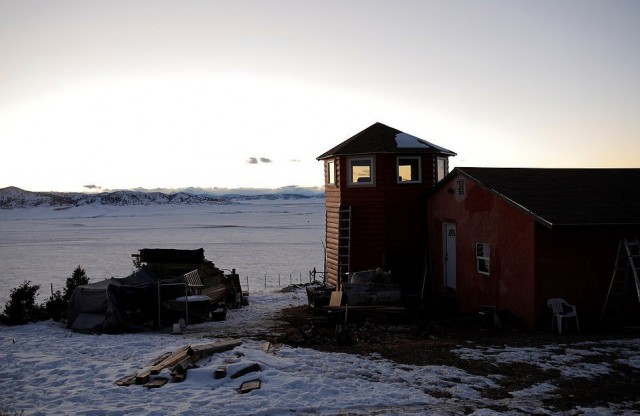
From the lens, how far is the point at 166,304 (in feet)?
56.6

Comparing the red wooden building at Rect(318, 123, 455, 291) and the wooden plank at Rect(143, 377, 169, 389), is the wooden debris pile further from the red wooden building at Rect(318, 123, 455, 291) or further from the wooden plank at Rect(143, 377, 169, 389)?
the red wooden building at Rect(318, 123, 455, 291)

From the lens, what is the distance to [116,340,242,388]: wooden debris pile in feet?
32.5

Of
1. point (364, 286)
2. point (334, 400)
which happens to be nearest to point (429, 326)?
point (364, 286)

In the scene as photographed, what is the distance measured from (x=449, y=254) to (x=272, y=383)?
11.1m

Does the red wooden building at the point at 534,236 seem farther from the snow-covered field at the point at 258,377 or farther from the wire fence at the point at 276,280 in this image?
the wire fence at the point at 276,280

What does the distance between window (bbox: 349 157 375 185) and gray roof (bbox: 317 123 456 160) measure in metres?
0.47

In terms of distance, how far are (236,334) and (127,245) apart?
45.1 metres

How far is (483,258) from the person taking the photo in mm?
17094

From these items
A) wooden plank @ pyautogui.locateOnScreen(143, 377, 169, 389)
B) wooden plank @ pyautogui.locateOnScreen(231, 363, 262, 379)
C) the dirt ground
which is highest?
wooden plank @ pyautogui.locateOnScreen(231, 363, 262, 379)

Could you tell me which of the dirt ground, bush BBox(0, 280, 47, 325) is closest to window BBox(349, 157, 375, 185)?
the dirt ground

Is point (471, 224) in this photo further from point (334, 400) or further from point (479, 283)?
point (334, 400)

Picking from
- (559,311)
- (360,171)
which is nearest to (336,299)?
(360,171)

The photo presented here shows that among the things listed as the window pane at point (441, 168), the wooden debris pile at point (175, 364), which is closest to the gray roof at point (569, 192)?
the window pane at point (441, 168)

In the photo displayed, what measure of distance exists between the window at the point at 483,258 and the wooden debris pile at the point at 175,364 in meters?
8.72
